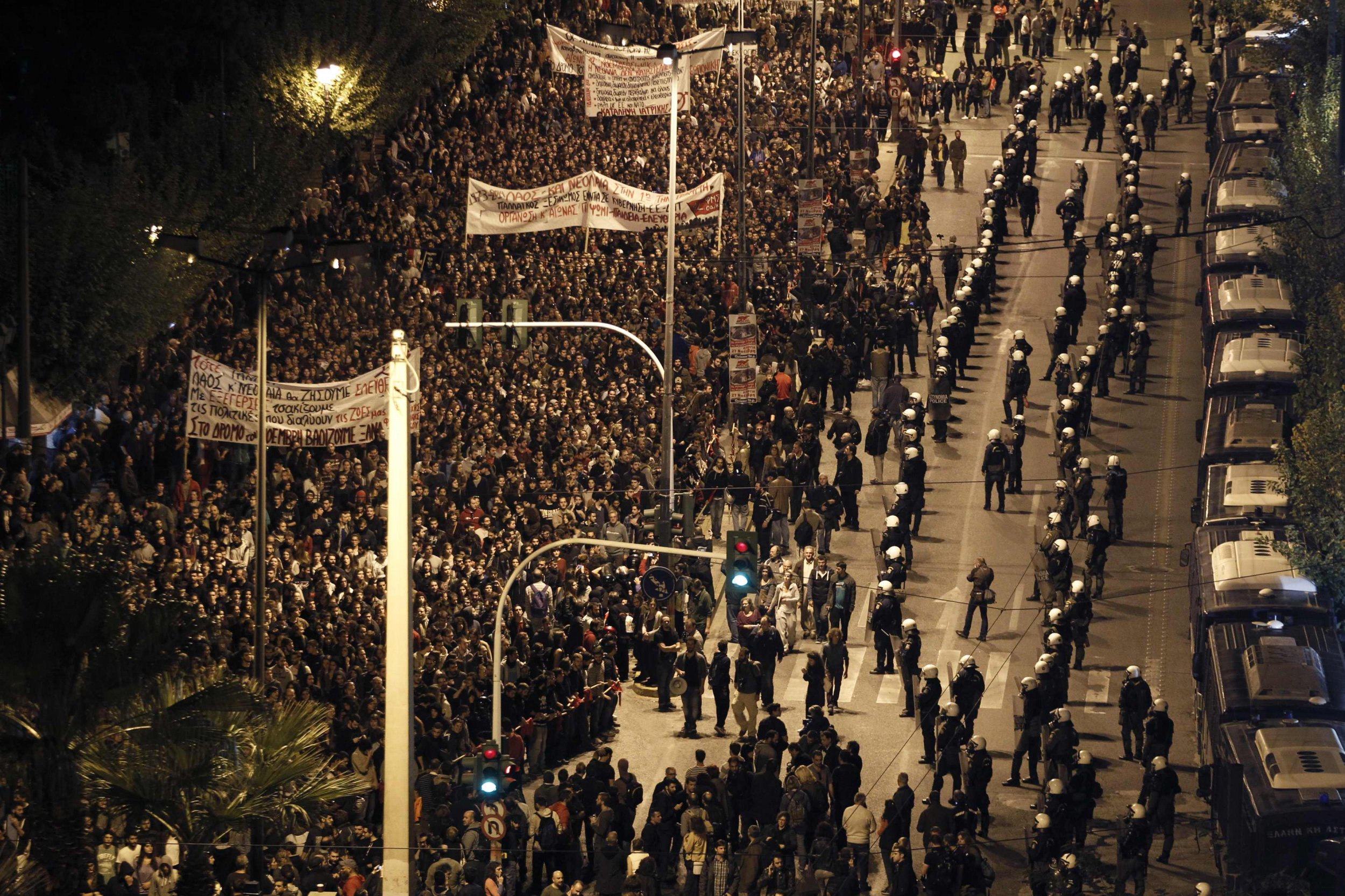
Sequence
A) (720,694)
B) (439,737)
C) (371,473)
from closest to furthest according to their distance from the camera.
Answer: (439,737)
(720,694)
(371,473)

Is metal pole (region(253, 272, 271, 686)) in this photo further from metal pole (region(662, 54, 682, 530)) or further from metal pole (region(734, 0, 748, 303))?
metal pole (region(734, 0, 748, 303))

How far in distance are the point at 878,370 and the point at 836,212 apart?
27.2 ft

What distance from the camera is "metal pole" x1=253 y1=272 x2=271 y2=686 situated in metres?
27.0

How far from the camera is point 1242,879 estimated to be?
92.1 ft

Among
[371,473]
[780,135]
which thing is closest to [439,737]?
[371,473]

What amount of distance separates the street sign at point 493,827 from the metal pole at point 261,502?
2829 millimetres

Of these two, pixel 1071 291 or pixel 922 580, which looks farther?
pixel 1071 291

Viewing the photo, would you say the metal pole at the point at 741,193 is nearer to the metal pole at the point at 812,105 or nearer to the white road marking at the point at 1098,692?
the metal pole at the point at 812,105

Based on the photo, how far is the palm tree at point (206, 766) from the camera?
19.9 m

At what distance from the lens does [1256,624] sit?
32.0 m

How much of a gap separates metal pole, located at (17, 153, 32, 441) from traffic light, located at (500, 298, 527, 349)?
698 centimetres

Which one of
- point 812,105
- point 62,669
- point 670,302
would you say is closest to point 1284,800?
point 62,669

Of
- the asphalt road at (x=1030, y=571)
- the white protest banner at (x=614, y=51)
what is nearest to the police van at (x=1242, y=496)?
the asphalt road at (x=1030, y=571)

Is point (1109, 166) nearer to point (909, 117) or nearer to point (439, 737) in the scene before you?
point (909, 117)
